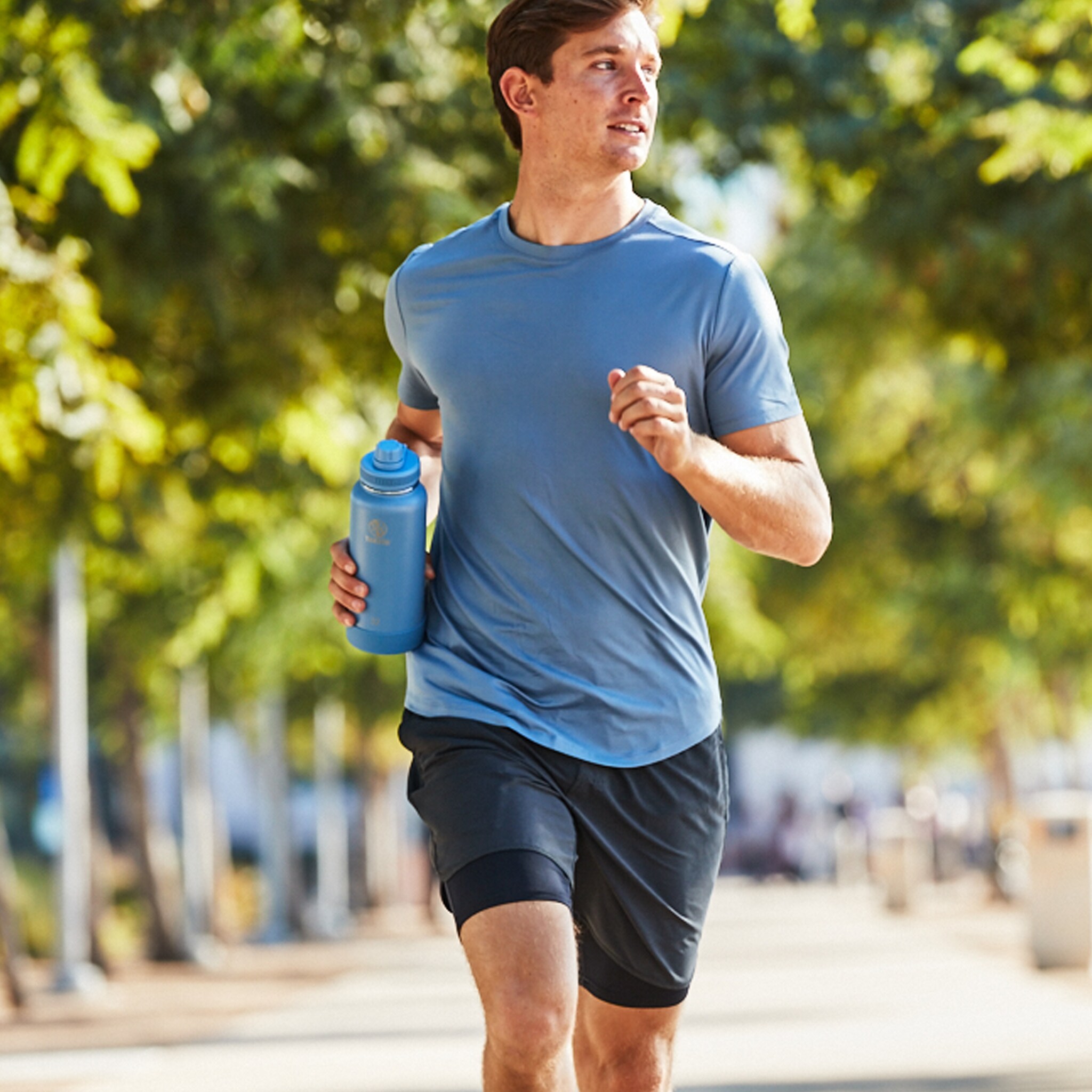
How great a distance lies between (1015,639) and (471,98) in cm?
1381

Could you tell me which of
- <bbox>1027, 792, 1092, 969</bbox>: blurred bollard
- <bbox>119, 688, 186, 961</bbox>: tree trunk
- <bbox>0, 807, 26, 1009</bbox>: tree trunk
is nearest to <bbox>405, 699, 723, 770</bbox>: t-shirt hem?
<bbox>0, 807, 26, 1009</bbox>: tree trunk

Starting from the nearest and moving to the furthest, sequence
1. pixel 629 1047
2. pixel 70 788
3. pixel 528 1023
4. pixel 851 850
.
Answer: pixel 528 1023
pixel 629 1047
pixel 70 788
pixel 851 850

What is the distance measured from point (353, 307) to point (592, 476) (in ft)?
22.9

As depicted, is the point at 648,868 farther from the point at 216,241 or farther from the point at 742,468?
the point at 216,241

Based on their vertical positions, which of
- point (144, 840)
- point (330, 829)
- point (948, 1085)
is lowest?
point (948, 1085)

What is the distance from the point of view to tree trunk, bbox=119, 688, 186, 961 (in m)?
21.3

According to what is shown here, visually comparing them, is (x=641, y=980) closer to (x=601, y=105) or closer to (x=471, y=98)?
(x=601, y=105)

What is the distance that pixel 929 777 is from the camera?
5200 centimetres

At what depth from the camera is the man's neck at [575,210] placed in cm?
345

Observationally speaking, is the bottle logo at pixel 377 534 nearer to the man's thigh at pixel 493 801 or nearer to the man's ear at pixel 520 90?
the man's thigh at pixel 493 801

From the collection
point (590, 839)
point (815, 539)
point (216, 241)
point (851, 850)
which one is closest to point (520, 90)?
point (815, 539)

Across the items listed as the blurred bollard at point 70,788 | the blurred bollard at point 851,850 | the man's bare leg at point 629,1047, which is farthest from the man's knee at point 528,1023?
the blurred bollard at point 851,850

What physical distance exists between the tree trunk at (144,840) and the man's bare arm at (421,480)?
1763 cm

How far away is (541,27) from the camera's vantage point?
341 cm
